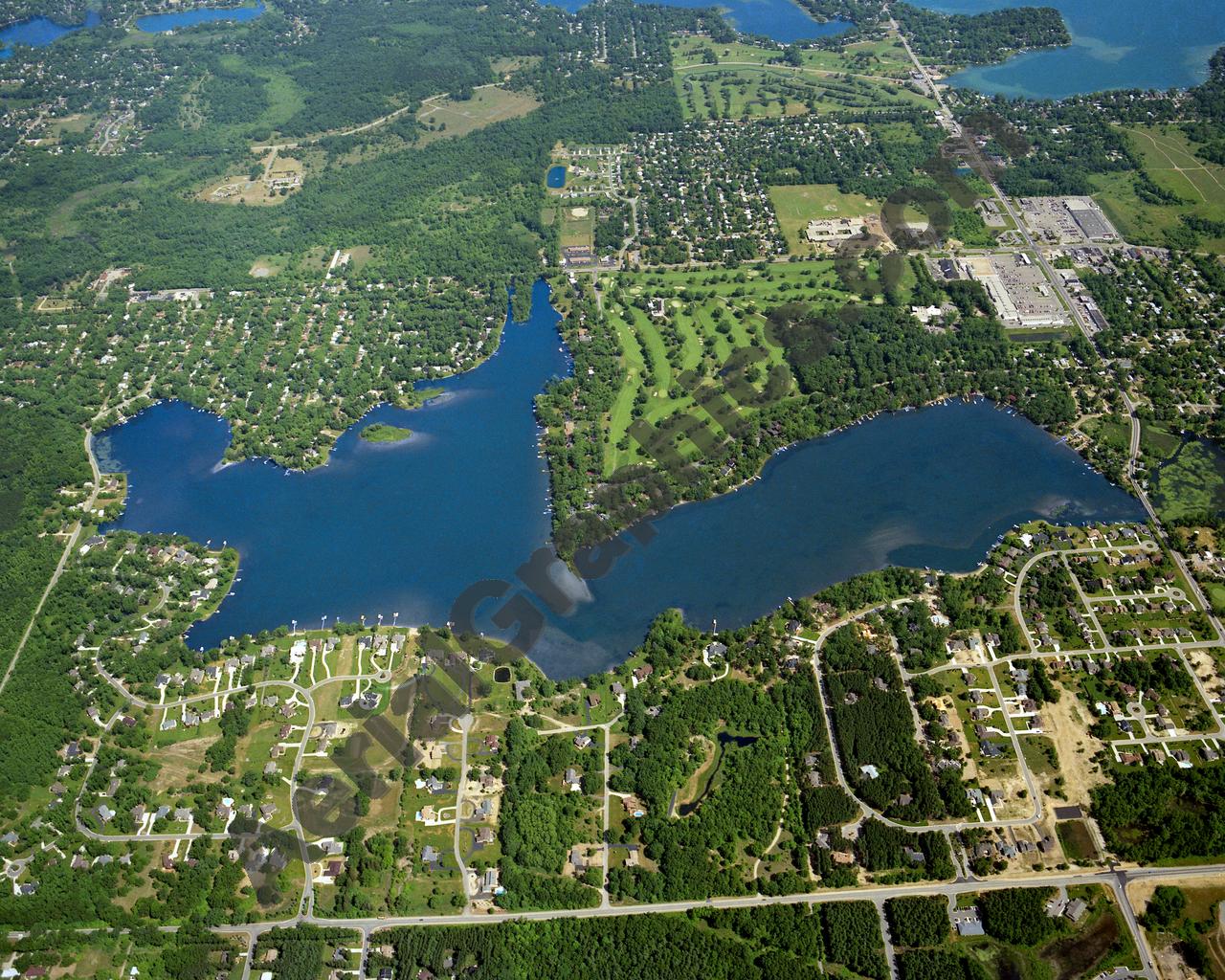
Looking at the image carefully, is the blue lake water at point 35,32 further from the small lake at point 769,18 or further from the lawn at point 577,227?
the lawn at point 577,227

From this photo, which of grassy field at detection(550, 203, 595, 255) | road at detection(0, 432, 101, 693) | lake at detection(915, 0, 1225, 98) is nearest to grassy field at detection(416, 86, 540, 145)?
grassy field at detection(550, 203, 595, 255)

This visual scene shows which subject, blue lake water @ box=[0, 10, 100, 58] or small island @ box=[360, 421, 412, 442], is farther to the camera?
blue lake water @ box=[0, 10, 100, 58]

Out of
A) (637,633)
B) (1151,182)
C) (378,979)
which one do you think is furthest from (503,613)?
(1151,182)

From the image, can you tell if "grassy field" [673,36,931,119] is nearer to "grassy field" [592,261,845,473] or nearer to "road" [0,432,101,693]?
"grassy field" [592,261,845,473]

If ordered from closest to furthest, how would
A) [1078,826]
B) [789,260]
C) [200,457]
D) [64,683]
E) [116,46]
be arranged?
[1078,826], [64,683], [200,457], [789,260], [116,46]

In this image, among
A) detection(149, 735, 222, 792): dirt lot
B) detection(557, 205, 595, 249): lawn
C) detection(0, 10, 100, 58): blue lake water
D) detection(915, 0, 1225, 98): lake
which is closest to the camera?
detection(149, 735, 222, 792): dirt lot

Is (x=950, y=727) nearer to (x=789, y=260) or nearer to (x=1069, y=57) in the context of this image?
(x=789, y=260)

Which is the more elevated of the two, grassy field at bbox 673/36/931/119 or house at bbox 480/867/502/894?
grassy field at bbox 673/36/931/119

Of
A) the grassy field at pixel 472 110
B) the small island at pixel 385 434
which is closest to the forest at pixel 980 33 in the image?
the grassy field at pixel 472 110
